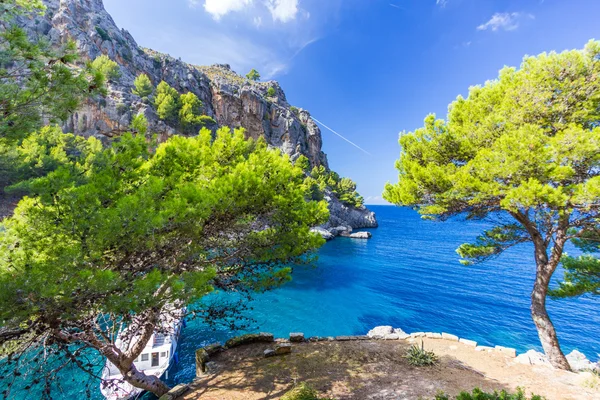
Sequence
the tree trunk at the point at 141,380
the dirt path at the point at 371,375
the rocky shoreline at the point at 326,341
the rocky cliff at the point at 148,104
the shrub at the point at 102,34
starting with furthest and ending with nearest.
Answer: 1. the shrub at the point at 102,34
2. the rocky cliff at the point at 148,104
3. the rocky shoreline at the point at 326,341
4. the tree trunk at the point at 141,380
5. the dirt path at the point at 371,375

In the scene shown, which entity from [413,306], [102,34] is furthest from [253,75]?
[413,306]

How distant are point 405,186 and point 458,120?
283 cm

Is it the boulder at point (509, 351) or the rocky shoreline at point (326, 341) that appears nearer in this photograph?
the rocky shoreline at point (326, 341)

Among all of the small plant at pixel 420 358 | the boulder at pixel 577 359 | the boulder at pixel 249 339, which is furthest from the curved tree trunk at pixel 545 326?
the boulder at pixel 249 339

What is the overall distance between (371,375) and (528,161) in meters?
6.58

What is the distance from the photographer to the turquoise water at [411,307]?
1348 centimetres

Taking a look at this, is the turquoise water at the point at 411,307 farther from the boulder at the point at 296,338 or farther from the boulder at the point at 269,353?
the boulder at the point at 269,353

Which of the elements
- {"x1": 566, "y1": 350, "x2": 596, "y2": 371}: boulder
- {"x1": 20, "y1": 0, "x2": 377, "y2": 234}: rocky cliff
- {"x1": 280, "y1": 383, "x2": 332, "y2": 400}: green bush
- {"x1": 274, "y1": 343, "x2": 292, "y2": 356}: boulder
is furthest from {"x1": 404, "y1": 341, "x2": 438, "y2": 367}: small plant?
{"x1": 20, "y1": 0, "x2": 377, "y2": 234}: rocky cliff

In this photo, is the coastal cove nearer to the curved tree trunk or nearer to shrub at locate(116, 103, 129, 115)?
the curved tree trunk

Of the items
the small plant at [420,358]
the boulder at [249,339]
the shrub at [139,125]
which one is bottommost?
the boulder at [249,339]

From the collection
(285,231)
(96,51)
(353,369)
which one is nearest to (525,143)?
(285,231)

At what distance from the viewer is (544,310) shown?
717 cm

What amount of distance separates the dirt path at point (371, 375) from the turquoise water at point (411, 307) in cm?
508

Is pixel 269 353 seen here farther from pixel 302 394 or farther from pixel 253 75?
pixel 253 75
